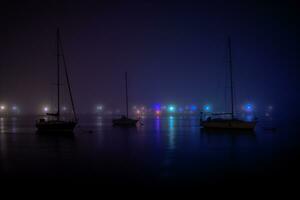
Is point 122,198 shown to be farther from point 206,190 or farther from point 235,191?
point 235,191

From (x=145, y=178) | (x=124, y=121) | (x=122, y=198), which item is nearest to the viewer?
(x=122, y=198)

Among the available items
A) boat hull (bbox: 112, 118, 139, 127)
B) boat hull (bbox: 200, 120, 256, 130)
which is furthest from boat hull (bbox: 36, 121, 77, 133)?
boat hull (bbox: 112, 118, 139, 127)

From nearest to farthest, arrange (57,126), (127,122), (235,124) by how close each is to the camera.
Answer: (57,126), (235,124), (127,122)

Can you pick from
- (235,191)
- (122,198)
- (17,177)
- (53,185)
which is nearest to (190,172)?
(235,191)

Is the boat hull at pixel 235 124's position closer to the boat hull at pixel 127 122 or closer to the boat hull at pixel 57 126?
the boat hull at pixel 57 126

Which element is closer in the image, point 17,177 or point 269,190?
point 269,190

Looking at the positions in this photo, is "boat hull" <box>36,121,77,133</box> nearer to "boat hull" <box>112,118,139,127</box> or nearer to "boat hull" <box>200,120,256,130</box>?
"boat hull" <box>200,120,256,130</box>

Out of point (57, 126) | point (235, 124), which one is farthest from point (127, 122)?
point (235, 124)

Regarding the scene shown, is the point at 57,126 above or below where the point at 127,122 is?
above

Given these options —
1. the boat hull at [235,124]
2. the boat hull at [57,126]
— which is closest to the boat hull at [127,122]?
the boat hull at [57,126]

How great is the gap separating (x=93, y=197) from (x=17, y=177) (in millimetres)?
7328

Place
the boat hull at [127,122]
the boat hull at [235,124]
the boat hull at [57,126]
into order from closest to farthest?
the boat hull at [57,126], the boat hull at [235,124], the boat hull at [127,122]

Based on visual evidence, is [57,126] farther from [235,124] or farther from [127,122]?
[127,122]

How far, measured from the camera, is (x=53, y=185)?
1588cm
